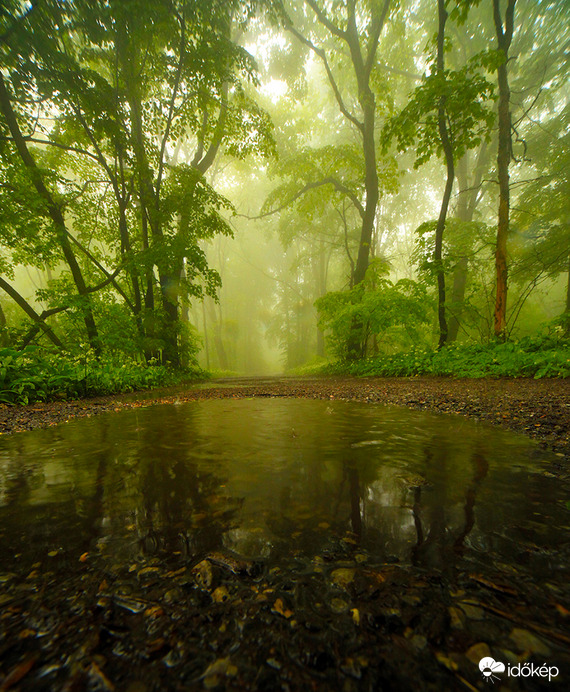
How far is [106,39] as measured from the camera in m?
7.19

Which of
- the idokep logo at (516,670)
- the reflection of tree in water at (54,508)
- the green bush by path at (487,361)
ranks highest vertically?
the green bush by path at (487,361)

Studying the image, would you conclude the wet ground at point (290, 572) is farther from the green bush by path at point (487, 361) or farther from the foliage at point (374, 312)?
the foliage at point (374, 312)

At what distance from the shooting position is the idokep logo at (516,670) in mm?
534

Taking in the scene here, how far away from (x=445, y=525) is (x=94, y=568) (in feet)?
3.51

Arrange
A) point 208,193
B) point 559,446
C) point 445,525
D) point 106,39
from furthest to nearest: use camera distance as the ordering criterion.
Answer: point 208,193 → point 106,39 → point 559,446 → point 445,525

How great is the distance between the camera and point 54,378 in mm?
4762

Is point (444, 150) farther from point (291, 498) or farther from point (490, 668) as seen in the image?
point (490, 668)

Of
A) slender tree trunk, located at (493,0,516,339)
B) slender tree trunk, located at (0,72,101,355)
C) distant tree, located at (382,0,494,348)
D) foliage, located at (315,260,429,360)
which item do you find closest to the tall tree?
foliage, located at (315,260,429,360)

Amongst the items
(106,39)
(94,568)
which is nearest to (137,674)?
(94,568)

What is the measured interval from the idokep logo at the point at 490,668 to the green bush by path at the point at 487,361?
6191mm

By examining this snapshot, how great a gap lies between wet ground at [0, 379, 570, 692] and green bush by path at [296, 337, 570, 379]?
4787 mm

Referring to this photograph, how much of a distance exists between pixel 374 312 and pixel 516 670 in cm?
880

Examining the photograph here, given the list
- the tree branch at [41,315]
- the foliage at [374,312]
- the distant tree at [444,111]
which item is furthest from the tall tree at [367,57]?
the tree branch at [41,315]

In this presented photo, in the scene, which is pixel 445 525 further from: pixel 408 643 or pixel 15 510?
pixel 15 510
